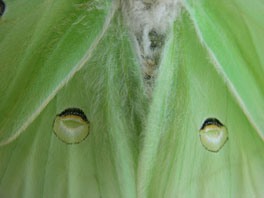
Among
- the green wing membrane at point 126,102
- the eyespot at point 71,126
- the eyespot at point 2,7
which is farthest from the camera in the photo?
the eyespot at point 71,126

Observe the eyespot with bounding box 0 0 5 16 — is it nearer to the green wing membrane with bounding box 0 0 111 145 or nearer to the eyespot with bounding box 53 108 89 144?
the green wing membrane with bounding box 0 0 111 145

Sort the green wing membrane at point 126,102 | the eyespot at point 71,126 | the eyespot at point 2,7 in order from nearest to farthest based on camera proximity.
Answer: the eyespot at point 2,7 → the green wing membrane at point 126,102 → the eyespot at point 71,126

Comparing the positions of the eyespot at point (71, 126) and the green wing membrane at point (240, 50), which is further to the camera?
the eyespot at point (71, 126)

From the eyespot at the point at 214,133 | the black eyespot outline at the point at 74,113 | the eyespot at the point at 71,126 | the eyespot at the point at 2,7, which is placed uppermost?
the eyespot at the point at 2,7

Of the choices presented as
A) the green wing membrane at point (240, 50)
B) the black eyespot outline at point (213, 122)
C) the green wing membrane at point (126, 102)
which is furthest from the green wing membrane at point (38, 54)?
the black eyespot outline at point (213, 122)

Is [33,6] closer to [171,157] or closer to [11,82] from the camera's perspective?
[11,82]

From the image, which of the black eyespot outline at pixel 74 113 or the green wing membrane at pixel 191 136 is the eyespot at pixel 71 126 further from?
the green wing membrane at pixel 191 136

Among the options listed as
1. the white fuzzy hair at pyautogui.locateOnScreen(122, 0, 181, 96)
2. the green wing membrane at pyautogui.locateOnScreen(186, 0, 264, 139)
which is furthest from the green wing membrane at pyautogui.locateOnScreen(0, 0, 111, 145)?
the green wing membrane at pyautogui.locateOnScreen(186, 0, 264, 139)
